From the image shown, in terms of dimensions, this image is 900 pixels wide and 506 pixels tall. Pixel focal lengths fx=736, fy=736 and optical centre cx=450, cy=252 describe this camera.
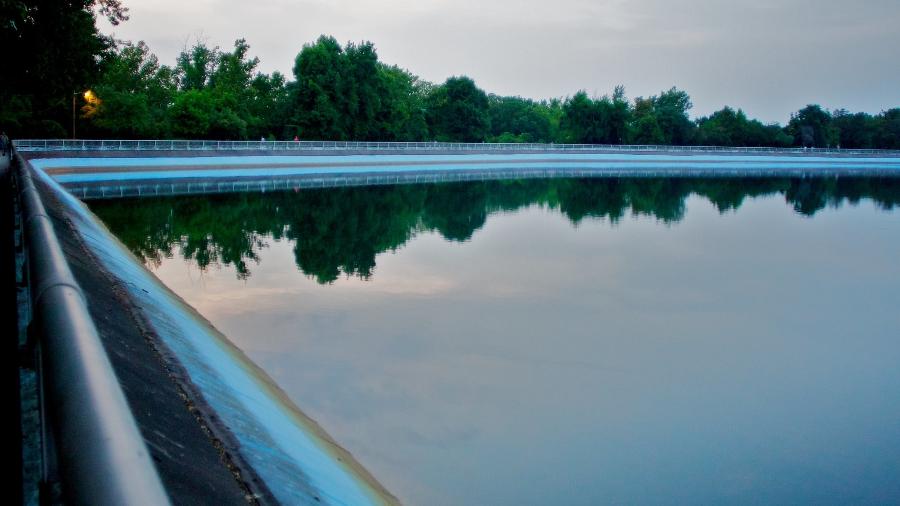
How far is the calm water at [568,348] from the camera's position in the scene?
704cm

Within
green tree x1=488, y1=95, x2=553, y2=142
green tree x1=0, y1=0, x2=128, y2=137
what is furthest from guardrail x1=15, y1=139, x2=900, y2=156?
green tree x1=488, y1=95, x2=553, y2=142

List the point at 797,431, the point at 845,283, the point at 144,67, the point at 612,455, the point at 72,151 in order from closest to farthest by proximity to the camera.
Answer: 1. the point at 612,455
2. the point at 797,431
3. the point at 845,283
4. the point at 72,151
5. the point at 144,67

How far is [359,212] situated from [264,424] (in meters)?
22.6

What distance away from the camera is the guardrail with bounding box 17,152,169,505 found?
0.99 metres

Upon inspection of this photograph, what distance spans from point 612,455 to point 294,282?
9.83 m

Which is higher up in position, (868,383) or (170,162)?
(170,162)

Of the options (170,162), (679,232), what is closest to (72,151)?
(170,162)

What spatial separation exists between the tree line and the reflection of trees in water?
214 inches

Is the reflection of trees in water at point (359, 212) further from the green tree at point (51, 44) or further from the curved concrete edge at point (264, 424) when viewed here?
the curved concrete edge at point (264, 424)

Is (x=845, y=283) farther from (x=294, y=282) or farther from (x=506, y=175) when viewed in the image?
(x=506, y=175)

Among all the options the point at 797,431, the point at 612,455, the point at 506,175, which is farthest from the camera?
the point at 506,175

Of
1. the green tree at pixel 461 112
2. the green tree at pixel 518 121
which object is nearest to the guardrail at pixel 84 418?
the green tree at pixel 461 112

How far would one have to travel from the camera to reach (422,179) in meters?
47.8

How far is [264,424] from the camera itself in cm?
618
